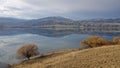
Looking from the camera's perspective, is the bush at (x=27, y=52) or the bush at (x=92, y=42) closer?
the bush at (x=27, y=52)

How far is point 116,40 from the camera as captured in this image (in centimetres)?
8094

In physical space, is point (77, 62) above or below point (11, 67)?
above

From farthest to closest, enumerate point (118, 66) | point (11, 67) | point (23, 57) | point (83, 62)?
point (23, 57)
point (11, 67)
point (83, 62)
point (118, 66)

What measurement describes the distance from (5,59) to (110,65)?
4143 cm

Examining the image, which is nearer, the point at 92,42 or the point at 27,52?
the point at 27,52

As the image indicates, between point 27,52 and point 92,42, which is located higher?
point 92,42

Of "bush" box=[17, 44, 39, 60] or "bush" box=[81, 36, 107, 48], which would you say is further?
"bush" box=[81, 36, 107, 48]

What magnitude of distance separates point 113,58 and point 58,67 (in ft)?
32.2

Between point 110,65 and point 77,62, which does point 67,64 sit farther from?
point 110,65

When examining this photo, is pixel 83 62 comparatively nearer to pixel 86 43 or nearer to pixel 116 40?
pixel 86 43

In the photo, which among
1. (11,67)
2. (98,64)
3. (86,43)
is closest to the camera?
(98,64)

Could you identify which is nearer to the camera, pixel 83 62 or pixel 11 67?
pixel 83 62

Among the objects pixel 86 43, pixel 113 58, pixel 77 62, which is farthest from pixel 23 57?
pixel 113 58

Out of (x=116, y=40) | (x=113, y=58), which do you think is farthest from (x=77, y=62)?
(x=116, y=40)
